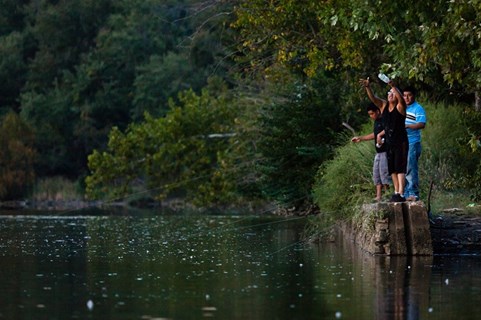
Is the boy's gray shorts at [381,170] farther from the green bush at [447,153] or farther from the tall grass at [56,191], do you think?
the tall grass at [56,191]

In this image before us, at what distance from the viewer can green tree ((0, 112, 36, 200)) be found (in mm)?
76375

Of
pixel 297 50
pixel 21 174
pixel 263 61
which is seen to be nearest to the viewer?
pixel 297 50

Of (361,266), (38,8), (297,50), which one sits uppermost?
(38,8)

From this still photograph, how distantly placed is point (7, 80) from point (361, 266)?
72792 millimetres

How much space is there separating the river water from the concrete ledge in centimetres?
34

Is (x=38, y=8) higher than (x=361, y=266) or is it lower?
higher

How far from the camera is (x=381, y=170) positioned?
22.3 m

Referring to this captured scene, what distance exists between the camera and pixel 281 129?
111 feet

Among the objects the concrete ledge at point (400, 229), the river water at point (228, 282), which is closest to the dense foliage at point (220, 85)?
the concrete ledge at point (400, 229)

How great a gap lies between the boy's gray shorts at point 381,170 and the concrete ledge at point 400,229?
1276mm

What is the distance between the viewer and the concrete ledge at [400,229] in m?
20.4

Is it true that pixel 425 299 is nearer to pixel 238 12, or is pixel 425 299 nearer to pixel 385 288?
pixel 385 288

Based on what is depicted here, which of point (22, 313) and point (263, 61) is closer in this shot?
point (22, 313)

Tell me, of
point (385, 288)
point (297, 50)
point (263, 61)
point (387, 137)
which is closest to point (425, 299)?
point (385, 288)
